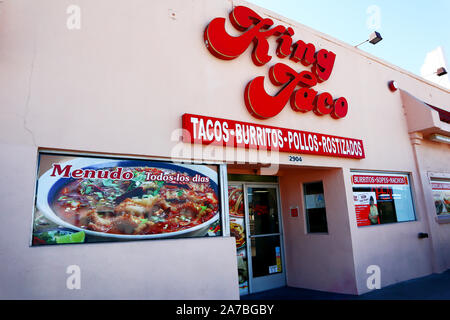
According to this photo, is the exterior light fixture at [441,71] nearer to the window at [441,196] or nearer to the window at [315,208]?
the window at [441,196]

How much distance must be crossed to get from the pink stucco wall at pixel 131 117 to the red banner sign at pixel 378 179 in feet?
1.55

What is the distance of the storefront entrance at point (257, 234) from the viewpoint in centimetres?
692

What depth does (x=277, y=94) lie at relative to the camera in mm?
6277

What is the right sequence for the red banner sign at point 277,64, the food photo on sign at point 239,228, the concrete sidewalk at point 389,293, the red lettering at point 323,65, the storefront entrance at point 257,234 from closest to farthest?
the red banner sign at point 277,64 < the concrete sidewalk at point 389,293 < the food photo on sign at point 239,228 < the storefront entrance at point 257,234 < the red lettering at point 323,65

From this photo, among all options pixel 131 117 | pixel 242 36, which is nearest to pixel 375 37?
pixel 242 36

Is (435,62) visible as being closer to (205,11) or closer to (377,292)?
(377,292)

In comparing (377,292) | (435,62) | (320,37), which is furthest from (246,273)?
(435,62)

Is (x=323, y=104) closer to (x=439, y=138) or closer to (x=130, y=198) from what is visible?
(x=130, y=198)

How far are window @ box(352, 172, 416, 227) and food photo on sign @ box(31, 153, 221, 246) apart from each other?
384cm

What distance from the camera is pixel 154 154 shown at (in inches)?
182

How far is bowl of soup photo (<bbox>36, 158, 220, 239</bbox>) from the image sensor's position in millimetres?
4012

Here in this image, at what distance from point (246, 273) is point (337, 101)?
4.28 m

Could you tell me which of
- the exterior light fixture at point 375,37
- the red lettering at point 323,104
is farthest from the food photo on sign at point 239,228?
the exterior light fixture at point 375,37

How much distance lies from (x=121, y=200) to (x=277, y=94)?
358 centimetres
